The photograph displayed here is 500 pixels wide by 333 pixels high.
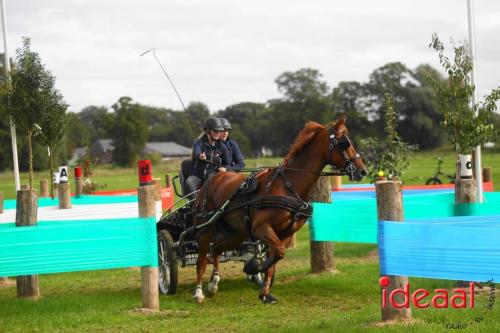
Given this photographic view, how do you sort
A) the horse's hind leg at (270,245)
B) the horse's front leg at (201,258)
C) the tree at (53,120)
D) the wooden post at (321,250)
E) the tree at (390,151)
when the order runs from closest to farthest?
the horse's hind leg at (270,245), the horse's front leg at (201,258), the wooden post at (321,250), the tree at (53,120), the tree at (390,151)

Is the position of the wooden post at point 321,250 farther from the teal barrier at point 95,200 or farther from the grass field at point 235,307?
the teal barrier at point 95,200

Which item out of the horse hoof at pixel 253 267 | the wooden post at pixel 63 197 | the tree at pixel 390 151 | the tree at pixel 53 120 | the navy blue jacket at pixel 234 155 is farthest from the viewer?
the tree at pixel 390 151

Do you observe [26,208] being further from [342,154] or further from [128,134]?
[128,134]

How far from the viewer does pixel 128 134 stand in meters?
95.2

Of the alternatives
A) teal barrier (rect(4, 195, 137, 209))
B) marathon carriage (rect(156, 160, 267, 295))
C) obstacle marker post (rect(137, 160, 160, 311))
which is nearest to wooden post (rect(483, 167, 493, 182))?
teal barrier (rect(4, 195, 137, 209))

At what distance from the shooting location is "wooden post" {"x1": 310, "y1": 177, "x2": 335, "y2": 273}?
455 inches

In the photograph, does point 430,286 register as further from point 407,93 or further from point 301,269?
point 407,93

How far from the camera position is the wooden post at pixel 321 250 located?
11.6 meters

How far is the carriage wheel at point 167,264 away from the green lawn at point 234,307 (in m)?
0.23

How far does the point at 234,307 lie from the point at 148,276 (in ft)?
4.10

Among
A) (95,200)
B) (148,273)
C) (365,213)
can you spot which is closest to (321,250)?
(365,213)

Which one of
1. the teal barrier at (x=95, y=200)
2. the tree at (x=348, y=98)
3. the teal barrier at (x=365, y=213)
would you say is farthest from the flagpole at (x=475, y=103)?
the tree at (x=348, y=98)

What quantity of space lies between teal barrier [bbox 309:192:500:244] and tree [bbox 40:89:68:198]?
659 centimetres

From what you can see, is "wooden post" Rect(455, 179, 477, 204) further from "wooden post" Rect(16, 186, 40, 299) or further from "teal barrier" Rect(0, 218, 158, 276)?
"wooden post" Rect(16, 186, 40, 299)
